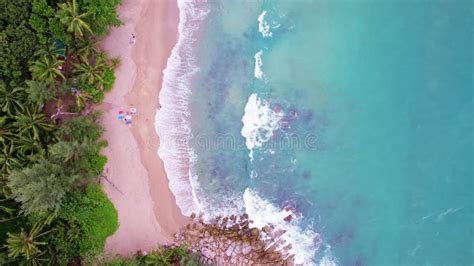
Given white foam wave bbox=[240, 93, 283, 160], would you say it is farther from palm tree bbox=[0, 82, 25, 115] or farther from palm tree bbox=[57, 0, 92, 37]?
palm tree bbox=[0, 82, 25, 115]

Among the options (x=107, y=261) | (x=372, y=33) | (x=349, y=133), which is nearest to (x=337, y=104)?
(x=349, y=133)

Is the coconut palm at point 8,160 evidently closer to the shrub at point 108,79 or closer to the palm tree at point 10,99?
the palm tree at point 10,99

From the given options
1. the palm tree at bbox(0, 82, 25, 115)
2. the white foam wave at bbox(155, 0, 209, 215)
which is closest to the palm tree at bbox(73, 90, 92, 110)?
the palm tree at bbox(0, 82, 25, 115)

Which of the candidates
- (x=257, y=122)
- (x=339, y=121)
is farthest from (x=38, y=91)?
(x=339, y=121)

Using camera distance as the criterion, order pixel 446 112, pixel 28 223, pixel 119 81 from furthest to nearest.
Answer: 1. pixel 446 112
2. pixel 119 81
3. pixel 28 223

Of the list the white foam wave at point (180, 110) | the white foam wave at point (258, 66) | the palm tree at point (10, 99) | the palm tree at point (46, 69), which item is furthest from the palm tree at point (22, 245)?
the white foam wave at point (258, 66)

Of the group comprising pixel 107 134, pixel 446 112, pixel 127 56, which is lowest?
pixel 107 134

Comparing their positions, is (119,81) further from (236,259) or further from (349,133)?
(349,133)
